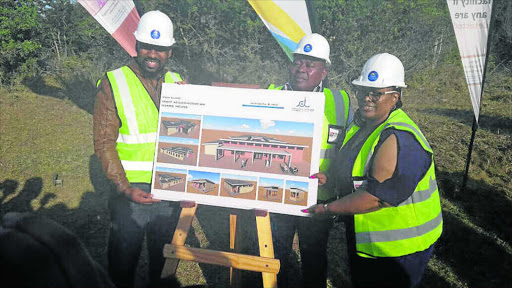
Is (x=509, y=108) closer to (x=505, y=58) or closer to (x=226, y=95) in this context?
(x=505, y=58)

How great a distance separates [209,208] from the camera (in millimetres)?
5867

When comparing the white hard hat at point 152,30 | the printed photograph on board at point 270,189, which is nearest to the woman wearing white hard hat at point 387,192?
the printed photograph on board at point 270,189

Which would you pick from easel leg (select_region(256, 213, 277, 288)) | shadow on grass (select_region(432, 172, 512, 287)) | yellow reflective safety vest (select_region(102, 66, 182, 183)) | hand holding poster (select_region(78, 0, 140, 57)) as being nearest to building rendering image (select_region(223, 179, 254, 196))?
easel leg (select_region(256, 213, 277, 288))

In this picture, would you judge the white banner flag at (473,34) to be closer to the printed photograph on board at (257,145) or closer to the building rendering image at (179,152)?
the printed photograph on board at (257,145)

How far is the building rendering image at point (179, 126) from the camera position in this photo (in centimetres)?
285

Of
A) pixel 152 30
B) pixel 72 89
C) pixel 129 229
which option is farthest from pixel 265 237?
pixel 72 89

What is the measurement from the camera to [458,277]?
431 cm

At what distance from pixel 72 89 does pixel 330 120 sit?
11252 millimetres

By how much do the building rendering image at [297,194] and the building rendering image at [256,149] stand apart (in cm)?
20

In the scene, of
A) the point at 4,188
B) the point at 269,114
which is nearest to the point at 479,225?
the point at 269,114

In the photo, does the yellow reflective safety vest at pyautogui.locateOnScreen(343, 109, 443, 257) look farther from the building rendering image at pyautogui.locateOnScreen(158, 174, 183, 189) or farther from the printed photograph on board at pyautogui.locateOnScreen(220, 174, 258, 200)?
the building rendering image at pyautogui.locateOnScreen(158, 174, 183, 189)

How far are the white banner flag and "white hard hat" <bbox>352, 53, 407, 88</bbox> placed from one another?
332 centimetres

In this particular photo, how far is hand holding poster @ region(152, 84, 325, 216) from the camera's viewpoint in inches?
107

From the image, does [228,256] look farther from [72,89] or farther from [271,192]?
[72,89]
